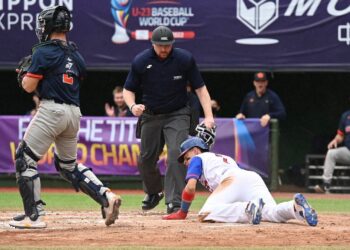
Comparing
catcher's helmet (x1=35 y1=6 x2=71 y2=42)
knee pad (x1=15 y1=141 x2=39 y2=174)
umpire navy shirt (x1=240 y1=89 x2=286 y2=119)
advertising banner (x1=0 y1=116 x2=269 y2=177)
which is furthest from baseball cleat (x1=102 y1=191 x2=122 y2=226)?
umpire navy shirt (x1=240 y1=89 x2=286 y2=119)

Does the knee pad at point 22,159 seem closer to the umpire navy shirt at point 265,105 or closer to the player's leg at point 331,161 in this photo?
the umpire navy shirt at point 265,105

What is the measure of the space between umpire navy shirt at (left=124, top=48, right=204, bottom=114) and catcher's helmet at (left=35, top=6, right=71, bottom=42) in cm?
177

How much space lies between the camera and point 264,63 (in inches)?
599

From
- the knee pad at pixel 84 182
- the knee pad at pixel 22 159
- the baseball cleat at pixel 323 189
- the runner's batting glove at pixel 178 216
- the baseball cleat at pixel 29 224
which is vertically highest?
the knee pad at pixel 22 159

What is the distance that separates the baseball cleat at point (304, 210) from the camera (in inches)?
309

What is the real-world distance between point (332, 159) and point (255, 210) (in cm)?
706

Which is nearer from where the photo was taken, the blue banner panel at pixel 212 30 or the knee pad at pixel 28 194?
the knee pad at pixel 28 194

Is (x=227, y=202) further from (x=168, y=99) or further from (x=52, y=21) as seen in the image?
(x=52, y=21)

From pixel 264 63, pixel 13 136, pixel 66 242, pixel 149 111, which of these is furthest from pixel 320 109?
pixel 66 242

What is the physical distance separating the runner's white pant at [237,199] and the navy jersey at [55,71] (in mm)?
1560

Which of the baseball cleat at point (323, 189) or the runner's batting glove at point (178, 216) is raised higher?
the runner's batting glove at point (178, 216)

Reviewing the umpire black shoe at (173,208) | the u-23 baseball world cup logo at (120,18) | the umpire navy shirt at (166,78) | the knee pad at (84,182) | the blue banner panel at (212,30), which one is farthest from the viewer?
the u-23 baseball world cup logo at (120,18)

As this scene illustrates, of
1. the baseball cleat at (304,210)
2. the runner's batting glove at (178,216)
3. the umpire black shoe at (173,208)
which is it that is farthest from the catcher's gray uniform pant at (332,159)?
the baseball cleat at (304,210)

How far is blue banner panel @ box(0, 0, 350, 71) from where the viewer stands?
15117 millimetres
